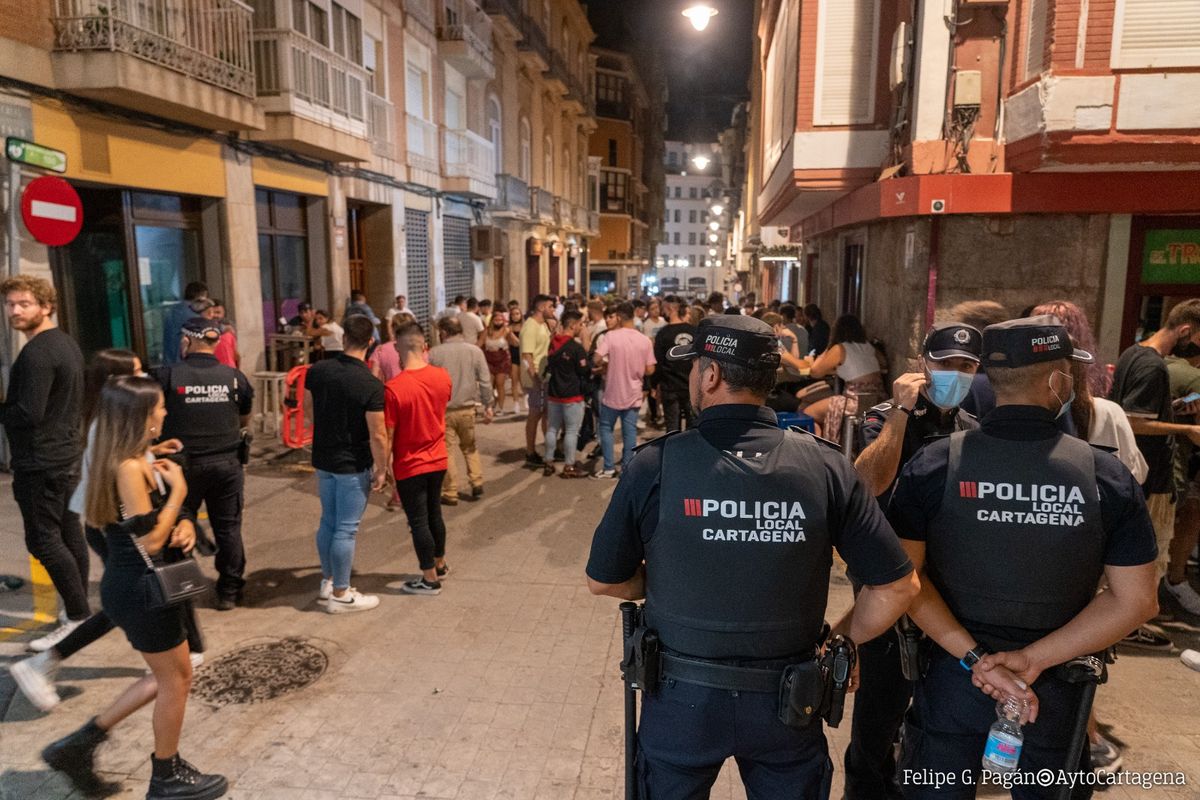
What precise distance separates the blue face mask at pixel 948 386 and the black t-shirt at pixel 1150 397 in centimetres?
222

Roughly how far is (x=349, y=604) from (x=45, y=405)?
2086mm

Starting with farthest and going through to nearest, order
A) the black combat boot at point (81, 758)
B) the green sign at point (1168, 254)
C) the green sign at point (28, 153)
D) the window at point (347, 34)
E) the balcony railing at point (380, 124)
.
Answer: the balcony railing at point (380, 124)
the window at point (347, 34)
the green sign at point (28, 153)
the green sign at point (1168, 254)
the black combat boot at point (81, 758)

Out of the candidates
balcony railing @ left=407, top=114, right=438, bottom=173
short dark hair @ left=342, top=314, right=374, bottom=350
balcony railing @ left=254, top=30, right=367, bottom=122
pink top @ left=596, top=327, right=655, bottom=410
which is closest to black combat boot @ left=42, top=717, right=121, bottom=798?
short dark hair @ left=342, top=314, right=374, bottom=350

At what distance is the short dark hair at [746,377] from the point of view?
226 centimetres

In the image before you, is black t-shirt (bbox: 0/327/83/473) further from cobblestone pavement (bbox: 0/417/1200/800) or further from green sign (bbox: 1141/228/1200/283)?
green sign (bbox: 1141/228/1200/283)

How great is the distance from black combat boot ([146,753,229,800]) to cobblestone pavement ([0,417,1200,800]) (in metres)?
0.11

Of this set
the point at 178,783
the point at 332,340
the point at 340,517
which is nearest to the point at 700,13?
the point at 332,340

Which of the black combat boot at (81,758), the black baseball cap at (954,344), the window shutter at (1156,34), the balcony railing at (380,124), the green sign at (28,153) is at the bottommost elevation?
the black combat boot at (81,758)

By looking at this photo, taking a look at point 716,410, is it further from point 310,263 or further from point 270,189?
point 310,263

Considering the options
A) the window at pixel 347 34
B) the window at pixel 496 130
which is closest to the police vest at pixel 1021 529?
the window at pixel 347 34

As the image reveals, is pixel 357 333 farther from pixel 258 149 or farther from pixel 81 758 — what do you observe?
pixel 258 149

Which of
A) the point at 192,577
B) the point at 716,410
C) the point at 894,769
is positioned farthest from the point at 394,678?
the point at 716,410

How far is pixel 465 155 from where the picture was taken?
19234 millimetres

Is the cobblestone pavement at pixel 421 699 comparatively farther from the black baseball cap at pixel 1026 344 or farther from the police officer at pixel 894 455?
the black baseball cap at pixel 1026 344
